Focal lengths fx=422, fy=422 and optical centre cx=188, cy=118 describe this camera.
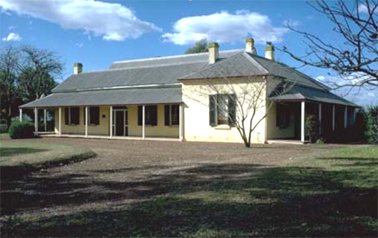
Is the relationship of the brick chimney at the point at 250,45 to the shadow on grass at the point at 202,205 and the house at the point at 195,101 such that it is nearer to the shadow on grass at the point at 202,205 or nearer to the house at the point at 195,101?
the house at the point at 195,101

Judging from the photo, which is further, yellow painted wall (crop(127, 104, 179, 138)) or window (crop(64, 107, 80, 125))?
window (crop(64, 107, 80, 125))

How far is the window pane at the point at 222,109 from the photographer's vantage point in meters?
24.9

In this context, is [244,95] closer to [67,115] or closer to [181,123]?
[181,123]

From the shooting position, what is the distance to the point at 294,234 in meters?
4.81

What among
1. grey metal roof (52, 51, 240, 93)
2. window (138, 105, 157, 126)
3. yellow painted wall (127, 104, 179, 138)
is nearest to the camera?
yellow painted wall (127, 104, 179, 138)

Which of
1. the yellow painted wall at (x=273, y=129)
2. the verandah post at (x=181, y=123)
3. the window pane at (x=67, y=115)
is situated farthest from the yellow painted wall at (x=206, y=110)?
the window pane at (x=67, y=115)

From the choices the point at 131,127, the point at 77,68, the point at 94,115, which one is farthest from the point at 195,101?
the point at 77,68

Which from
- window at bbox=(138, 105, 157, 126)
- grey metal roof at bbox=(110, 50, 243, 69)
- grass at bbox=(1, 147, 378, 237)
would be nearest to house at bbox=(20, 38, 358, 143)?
window at bbox=(138, 105, 157, 126)

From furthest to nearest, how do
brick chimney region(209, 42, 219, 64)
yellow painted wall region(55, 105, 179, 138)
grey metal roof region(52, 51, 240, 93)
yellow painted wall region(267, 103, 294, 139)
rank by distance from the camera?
grey metal roof region(52, 51, 240, 93)
yellow painted wall region(55, 105, 179, 138)
brick chimney region(209, 42, 219, 64)
yellow painted wall region(267, 103, 294, 139)

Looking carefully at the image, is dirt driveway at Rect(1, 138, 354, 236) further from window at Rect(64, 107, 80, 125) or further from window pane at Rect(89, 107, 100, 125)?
window at Rect(64, 107, 80, 125)

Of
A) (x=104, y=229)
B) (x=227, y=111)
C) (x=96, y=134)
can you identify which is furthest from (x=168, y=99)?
(x=104, y=229)

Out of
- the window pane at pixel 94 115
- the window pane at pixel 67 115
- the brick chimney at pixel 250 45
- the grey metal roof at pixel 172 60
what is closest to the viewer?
the brick chimney at pixel 250 45

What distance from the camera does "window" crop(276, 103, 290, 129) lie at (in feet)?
84.0

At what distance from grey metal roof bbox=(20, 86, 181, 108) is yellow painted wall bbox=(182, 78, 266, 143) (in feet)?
3.41
